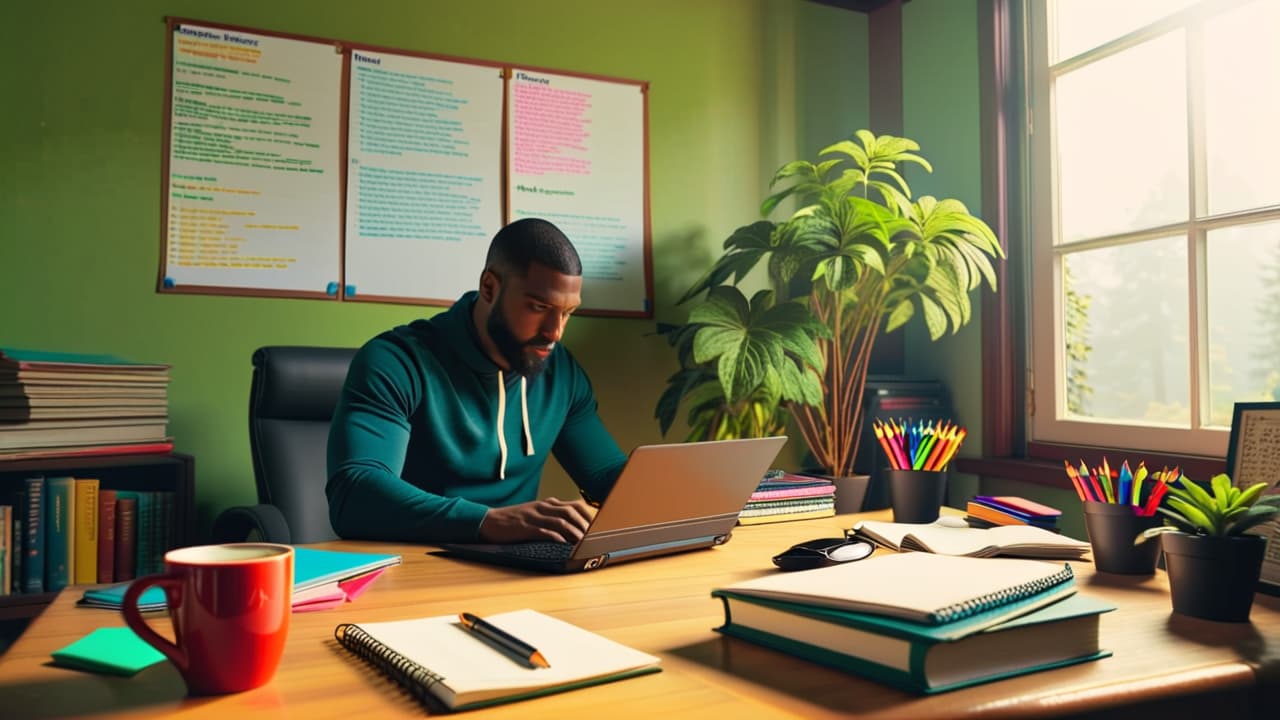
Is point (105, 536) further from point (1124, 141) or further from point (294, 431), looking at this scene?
point (1124, 141)

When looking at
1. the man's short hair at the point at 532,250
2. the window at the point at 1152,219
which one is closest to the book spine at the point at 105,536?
the man's short hair at the point at 532,250

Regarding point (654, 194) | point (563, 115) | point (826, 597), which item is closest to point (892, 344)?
point (654, 194)

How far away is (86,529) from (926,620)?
6.57ft

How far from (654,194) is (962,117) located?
95cm

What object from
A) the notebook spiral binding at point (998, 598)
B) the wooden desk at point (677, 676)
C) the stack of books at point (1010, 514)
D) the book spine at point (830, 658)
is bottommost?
the wooden desk at point (677, 676)

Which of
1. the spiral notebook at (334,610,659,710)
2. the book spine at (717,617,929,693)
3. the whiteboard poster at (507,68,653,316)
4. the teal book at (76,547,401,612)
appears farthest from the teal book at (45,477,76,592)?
the book spine at (717,617,929,693)

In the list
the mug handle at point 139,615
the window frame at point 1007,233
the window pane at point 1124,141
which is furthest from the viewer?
the window frame at point 1007,233

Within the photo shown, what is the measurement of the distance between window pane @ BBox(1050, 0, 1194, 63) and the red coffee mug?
2.33 metres

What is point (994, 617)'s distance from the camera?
68 centimetres

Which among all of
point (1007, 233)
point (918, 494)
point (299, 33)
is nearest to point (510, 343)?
point (918, 494)

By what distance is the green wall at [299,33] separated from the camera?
2238 millimetres

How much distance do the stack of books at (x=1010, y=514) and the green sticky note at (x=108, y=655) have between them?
1090mm

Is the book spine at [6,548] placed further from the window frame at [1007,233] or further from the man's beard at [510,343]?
the window frame at [1007,233]

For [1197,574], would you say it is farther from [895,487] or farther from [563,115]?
[563,115]
